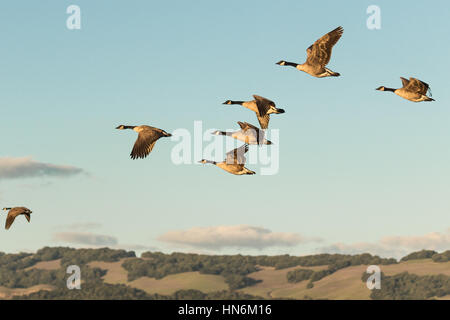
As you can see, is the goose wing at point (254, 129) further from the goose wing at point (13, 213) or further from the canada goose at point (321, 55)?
the goose wing at point (13, 213)

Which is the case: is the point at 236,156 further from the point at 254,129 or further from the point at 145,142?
the point at 145,142

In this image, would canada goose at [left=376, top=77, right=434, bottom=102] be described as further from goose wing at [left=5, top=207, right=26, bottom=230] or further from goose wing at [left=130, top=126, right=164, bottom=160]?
goose wing at [left=5, top=207, right=26, bottom=230]

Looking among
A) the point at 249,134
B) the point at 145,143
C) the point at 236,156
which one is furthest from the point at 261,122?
the point at 145,143

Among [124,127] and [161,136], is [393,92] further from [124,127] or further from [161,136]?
[124,127]

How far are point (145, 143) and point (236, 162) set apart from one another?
16.8 ft

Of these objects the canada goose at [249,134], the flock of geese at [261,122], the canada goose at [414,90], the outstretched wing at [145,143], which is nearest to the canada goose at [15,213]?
the flock of geese at [261,122]

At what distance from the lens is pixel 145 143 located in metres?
37.8

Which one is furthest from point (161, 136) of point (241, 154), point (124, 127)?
point (124, 127)

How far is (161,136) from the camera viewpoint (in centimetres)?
3831

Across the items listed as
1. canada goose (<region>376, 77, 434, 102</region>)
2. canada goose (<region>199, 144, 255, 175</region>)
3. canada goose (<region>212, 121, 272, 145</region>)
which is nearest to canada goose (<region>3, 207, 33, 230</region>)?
canada goose (<region>199, 144, 255, 175</region>)

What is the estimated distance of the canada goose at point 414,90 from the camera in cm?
3791

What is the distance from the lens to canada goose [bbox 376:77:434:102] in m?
37.9

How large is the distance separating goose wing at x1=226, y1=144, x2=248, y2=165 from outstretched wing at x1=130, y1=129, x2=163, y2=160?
398cm
